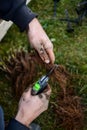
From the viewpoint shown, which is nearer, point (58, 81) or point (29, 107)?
point (29, 107)

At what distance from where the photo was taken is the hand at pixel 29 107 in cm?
214

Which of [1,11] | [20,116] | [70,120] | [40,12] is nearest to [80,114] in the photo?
[70,120]

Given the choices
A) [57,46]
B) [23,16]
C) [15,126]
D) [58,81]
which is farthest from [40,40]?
[57,46]

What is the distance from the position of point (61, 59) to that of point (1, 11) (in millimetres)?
1035

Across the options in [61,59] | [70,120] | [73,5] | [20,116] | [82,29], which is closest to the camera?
[20,116]

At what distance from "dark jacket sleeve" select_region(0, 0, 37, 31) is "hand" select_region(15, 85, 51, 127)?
49cm

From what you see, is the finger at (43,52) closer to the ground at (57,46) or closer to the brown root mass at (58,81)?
the brown root mass at (58,81)

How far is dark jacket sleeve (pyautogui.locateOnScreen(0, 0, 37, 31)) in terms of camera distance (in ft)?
7.80

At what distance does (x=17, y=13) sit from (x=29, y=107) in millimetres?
667

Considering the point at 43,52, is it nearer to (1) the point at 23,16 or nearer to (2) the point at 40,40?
(2) the point at 40,40

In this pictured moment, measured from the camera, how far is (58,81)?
3.03 m

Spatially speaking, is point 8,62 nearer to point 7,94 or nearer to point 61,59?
point 7,94

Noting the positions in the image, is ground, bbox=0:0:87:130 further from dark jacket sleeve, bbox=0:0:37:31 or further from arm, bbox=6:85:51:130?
dark jacket sleeve, bbox=0:0:37:31

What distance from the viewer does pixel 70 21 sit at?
3.72 m
